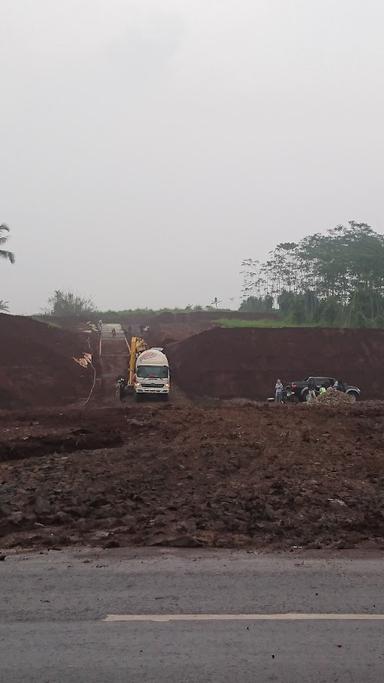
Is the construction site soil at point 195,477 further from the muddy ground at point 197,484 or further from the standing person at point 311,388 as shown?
the standing person at point 311,388

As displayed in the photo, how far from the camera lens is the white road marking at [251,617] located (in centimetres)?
461

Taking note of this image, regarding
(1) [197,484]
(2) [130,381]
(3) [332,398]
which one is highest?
(1) [197,484]

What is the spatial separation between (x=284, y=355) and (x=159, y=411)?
22660 mm

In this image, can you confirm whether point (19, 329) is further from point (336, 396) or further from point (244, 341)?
point (336, 396)

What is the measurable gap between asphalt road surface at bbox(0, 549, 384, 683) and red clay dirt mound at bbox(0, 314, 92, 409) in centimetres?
2723

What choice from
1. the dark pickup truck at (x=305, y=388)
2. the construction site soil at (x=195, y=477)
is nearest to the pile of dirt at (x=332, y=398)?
the construction site soil at (x=195, y=477)

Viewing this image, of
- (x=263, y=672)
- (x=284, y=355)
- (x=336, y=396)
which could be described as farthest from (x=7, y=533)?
(x=284, y=355)

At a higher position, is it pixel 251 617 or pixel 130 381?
pixel 251 617

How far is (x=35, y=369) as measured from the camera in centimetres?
3588

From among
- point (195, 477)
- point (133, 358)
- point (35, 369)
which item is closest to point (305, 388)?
point (133, 358)

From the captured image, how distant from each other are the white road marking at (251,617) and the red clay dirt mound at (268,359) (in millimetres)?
32031

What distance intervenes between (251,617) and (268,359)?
3684 centimetres

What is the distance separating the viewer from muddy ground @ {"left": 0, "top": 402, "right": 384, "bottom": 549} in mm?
7168

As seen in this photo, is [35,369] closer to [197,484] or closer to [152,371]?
[152,371]
